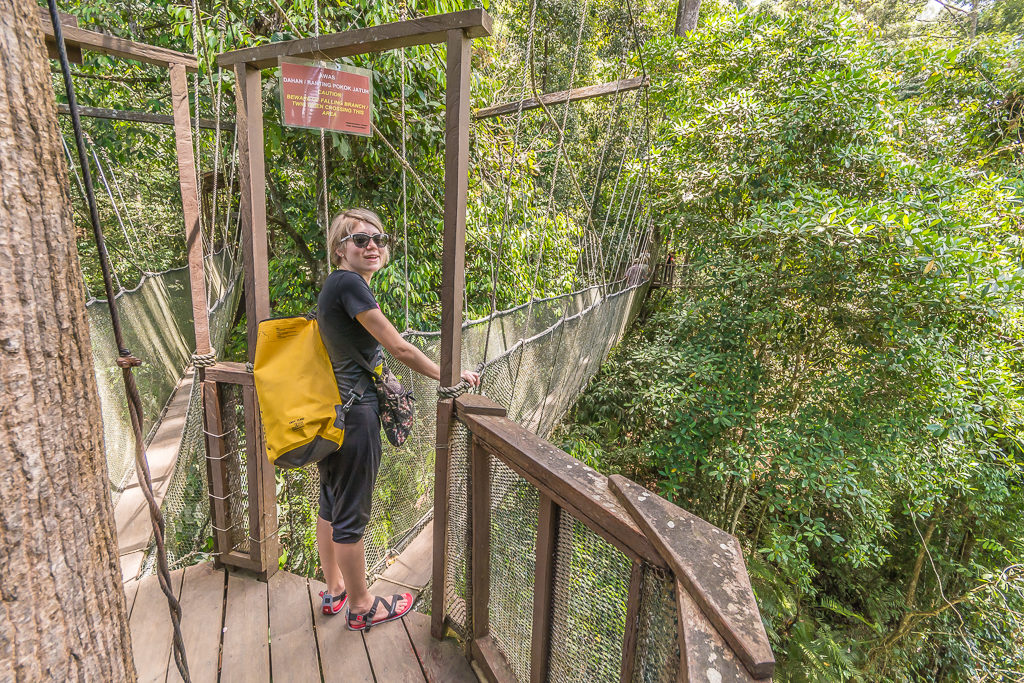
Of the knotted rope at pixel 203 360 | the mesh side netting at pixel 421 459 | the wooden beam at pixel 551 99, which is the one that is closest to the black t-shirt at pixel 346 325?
the mesh side netting at pixel 421 459

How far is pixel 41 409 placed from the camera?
17.9 inches

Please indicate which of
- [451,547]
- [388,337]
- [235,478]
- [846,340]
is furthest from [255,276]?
[846,340]

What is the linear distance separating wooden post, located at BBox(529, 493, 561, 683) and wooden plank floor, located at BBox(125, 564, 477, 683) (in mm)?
364

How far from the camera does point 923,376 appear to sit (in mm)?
2406

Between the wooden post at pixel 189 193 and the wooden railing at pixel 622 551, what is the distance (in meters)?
0.83

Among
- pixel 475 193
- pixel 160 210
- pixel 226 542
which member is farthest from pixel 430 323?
pixel 160 210

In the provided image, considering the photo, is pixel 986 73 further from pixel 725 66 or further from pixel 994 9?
pixel 994 9

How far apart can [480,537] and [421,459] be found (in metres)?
0.69

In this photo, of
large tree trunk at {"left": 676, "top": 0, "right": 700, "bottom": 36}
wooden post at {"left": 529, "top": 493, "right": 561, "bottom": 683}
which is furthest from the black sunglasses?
large tree trunk at {"left": 676, "top": 0, "right": 700, "bottom": 36}

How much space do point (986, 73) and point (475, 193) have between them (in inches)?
143

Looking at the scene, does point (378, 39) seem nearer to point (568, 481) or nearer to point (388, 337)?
point (388, 337)

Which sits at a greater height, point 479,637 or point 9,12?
point 9,12

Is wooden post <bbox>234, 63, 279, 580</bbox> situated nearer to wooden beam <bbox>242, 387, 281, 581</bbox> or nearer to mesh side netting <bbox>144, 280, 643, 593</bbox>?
wooden beam <bbox>242, 387, 281, 581</bbox>

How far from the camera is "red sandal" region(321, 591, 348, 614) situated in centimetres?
133
